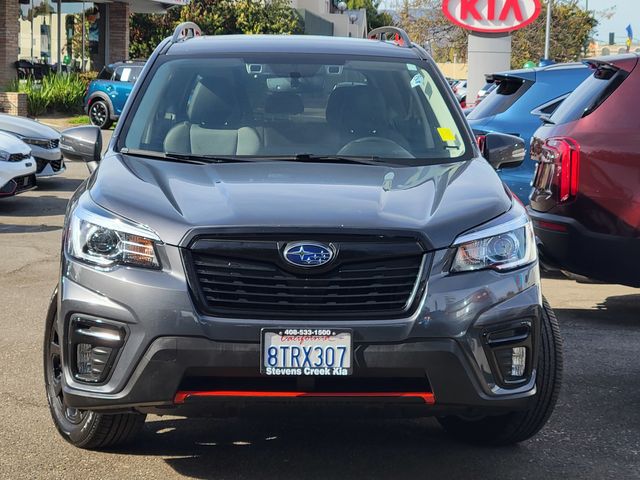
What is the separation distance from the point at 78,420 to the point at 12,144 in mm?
9026

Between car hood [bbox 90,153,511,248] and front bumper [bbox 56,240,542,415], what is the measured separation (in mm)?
184

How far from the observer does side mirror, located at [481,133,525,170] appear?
573cm

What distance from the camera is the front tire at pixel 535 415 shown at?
4.71 m

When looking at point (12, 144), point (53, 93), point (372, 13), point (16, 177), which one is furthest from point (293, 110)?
point (372, 13)

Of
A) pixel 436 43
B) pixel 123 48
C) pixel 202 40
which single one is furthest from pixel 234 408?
pixel 436 43

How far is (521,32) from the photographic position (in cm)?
6328

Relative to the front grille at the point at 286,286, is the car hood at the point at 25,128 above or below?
below

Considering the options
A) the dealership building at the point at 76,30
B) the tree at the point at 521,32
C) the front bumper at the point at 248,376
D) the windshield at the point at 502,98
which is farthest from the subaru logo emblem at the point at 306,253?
the tree at the point at 521,32

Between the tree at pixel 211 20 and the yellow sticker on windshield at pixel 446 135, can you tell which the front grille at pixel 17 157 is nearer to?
the yellow sticker on windshield at pixel 446 135

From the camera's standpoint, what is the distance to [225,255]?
13.7ft

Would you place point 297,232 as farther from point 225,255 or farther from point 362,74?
point 362,74

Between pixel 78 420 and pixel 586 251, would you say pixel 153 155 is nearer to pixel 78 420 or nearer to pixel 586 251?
pixel 78 420

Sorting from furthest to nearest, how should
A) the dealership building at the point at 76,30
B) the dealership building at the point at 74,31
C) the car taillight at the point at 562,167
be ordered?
the dealership building at the point at 76,30, the dealership building at the point at 74,31, the car taillight at the point at 562,167

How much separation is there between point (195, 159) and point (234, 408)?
1376 millimetres
